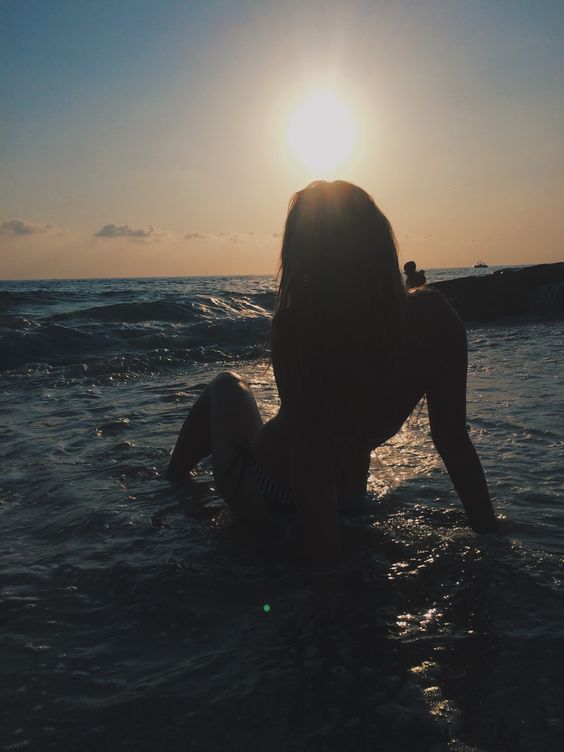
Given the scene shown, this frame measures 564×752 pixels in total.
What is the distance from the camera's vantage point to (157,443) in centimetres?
474

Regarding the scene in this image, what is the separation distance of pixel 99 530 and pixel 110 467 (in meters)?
1.13

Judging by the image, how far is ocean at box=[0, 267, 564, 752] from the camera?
1632 mm

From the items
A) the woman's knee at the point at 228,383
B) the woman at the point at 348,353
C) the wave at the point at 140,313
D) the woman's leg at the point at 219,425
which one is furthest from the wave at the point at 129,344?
the woman at the point at 348,353

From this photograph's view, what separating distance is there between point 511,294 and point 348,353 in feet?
53.3

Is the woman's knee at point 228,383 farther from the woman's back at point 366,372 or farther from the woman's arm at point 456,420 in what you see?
the woman's arm at point 456,420

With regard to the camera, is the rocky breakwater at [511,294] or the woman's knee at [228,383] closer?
the woman's knee at [228,383]

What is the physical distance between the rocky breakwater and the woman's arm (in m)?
14.5

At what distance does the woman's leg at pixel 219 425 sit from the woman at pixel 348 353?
54cm

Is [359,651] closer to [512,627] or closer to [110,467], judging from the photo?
[512,627]

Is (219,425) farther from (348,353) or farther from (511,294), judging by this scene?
(511,294)

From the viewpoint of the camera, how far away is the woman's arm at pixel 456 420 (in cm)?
220

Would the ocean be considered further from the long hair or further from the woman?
the long hair

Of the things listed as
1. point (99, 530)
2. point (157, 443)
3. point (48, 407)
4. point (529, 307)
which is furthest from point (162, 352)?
point (529, 307)

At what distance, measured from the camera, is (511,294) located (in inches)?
667
